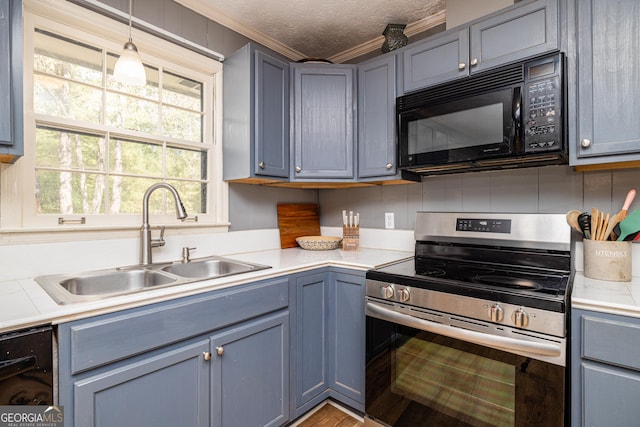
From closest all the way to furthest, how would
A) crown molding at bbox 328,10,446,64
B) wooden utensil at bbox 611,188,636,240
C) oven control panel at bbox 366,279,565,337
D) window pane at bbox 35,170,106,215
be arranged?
oven control panel at bbox 366,279,565,337 < wooden utensil at bbox 611,188,636,240 < window pane at bbox 35,170,106,215 < crown molding at bbox 328,10,446,64

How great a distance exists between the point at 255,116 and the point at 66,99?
92cm

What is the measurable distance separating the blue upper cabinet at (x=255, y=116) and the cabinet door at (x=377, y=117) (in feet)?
1.63

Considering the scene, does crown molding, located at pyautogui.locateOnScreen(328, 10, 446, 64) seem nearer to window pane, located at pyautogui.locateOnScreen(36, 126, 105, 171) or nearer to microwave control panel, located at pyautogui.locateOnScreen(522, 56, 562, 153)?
microwave control panel, located at pyautogui.locateOnScreen(522, 56, 562, 153)

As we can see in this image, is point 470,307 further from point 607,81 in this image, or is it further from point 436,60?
point 436,60

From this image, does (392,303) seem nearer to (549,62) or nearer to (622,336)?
(622,336)

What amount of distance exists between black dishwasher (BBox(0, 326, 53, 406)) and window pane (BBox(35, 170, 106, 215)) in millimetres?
801

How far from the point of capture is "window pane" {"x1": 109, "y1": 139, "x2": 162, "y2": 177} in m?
1.66

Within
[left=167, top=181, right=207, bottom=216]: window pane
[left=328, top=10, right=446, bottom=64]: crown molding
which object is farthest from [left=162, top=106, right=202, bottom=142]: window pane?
[left=328, top=10, right=446, bottom=64]: crown molding

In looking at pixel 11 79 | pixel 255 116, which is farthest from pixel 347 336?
pixel 11 79

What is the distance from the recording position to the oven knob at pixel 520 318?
1.11 m

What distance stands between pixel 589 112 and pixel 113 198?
7.53 feet

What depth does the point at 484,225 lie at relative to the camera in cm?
171

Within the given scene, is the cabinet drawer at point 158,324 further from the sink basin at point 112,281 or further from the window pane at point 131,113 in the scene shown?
the window pane at point 131,113

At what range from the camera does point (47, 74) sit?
4.74ft
